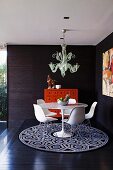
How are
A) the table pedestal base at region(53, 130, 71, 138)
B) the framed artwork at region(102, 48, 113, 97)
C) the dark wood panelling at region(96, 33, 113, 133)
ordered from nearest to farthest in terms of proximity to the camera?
the table pedestal base at region(53, 130, 71, 138) < the framed artwork at region(102, 48, 113, 97) < the dark wood panelling at region(96, 33, 113, 133)

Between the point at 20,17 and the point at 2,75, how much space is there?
335cm

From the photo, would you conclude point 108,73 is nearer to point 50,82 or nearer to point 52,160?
point 50,82

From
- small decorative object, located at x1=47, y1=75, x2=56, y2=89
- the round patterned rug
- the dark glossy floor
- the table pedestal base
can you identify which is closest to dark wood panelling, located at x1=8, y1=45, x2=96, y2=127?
small decorative object, located at x1=47, y1=75, x2=56, y2=89

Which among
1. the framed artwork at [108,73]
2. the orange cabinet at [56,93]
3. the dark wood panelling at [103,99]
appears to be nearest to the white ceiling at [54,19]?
the dark wood panelling at [103,99]

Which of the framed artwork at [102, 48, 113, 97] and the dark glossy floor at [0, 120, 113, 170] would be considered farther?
the framed artwork at [102, 48, 113, 97]

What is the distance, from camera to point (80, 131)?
5.61 m

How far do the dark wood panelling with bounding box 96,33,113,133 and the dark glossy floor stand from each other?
165 cm

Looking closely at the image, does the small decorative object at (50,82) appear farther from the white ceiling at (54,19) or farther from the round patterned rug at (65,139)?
the round patterned rug at (65,139)

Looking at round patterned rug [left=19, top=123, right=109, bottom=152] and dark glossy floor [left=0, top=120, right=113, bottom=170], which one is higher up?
round patterned rug [left=19, top=123, right=109, bottom=152]

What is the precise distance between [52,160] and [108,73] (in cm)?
304

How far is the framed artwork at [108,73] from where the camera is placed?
554 cm

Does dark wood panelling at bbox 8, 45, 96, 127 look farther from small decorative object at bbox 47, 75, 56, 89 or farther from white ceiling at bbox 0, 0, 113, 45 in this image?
white ceiling at bbox 0, 0, 113, 45

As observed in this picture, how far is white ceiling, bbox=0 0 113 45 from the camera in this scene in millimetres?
3523

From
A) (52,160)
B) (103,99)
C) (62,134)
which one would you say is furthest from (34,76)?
(52,160)
